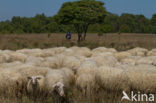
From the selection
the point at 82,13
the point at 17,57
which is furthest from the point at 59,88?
the point at 82,13

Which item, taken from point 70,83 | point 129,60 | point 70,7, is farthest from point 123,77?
point 70,7

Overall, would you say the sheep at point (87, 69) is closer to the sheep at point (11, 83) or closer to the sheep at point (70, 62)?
the sheep at point (70, 62)

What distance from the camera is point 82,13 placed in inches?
921

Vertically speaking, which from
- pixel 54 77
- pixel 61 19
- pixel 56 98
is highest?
pixel 61 19

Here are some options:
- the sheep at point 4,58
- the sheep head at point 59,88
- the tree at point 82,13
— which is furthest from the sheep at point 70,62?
the tree at point 82,13

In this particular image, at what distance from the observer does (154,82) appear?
700 cm

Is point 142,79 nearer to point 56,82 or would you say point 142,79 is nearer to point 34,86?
point 56,82

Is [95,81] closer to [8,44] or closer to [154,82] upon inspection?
[154,82]

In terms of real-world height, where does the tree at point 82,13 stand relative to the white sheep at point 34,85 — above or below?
above

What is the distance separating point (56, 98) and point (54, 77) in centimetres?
87

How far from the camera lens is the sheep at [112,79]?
24.0 ft

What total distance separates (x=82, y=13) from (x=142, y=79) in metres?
17.0

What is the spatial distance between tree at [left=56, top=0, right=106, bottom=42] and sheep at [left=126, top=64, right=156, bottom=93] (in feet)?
53.6

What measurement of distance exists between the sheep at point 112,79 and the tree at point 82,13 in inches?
630
